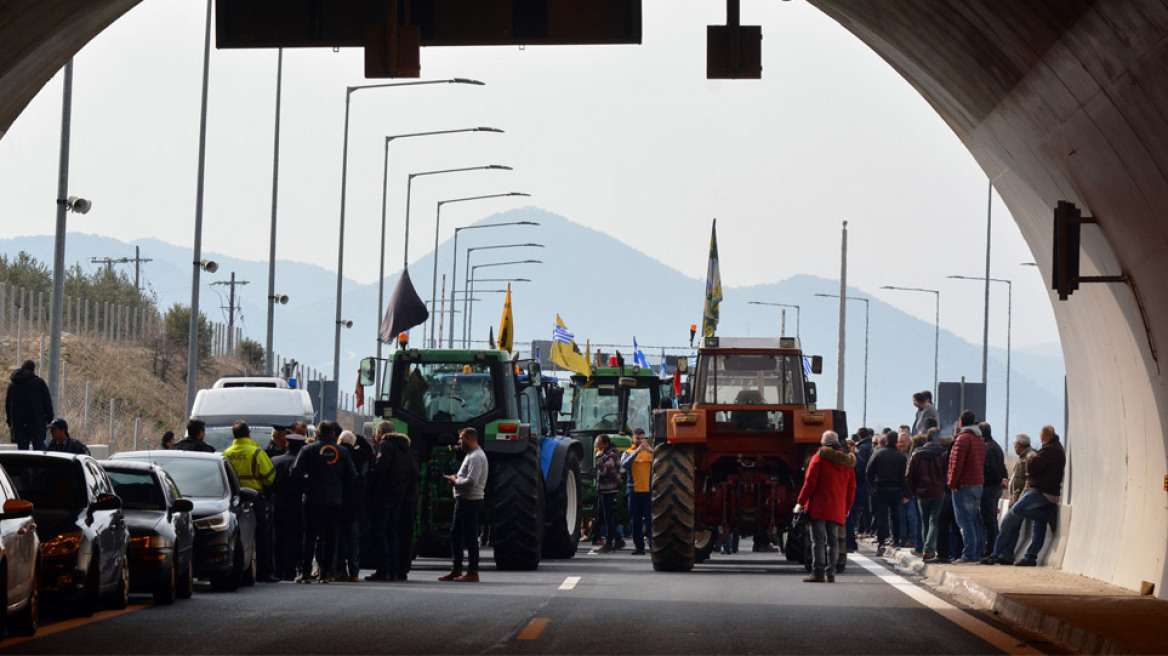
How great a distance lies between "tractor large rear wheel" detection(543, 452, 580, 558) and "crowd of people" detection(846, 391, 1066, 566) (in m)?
4.16

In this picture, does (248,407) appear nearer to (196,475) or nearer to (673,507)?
(673,507)

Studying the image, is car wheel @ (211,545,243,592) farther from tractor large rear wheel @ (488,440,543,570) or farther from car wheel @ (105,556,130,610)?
tractor large rear wheel @ (488,440,543,570)

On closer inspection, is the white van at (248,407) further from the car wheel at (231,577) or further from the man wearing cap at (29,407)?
the car wheel at (231,577)

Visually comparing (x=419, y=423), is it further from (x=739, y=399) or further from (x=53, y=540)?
(x=53, y=540)

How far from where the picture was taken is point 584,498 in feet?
103

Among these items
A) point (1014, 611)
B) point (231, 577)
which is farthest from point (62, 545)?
point (1014, 611)

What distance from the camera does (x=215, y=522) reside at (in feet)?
64.4

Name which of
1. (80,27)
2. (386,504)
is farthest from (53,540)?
(386,504)

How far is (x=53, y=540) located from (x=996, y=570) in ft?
37.1

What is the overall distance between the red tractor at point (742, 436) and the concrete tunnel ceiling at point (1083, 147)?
10.8ft

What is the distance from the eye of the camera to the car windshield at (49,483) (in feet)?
53.5

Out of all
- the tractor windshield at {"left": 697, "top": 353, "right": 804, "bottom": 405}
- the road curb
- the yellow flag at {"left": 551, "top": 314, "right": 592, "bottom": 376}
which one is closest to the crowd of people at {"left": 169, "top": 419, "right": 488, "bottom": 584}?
the tractor windshield at {"left": 697, "top": 353, "right": 804, "bottom": 405}

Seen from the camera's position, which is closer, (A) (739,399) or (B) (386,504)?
(B) (386,504)

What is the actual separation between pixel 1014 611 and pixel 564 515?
977 centimetres
